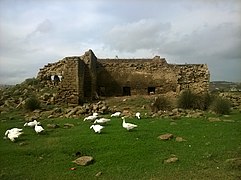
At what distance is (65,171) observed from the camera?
7789 millimetres

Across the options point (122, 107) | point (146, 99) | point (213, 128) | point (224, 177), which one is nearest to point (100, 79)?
point (146, 99)

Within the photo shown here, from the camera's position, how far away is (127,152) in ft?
28.9

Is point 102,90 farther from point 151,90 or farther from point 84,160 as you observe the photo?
point 84,160

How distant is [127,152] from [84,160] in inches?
47.7

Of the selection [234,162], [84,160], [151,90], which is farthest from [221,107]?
[151,90]

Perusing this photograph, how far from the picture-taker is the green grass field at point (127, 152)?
295 inches

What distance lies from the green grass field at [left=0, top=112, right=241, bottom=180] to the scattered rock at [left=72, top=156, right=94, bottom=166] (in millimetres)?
131

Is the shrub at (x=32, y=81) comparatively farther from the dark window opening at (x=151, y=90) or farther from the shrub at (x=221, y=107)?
the shrub at (x=221, y=107)

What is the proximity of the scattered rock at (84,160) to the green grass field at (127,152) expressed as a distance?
0.13m

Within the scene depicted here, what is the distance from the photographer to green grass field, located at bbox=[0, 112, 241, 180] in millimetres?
7500

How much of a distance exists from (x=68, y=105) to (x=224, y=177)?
14077 mm

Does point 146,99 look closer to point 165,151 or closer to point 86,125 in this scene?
point 86,125

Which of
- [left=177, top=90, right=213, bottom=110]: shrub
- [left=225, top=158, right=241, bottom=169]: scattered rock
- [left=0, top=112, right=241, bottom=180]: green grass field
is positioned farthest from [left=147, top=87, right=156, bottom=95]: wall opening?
[left=225, top=158, right=241, bottom=169]: scattered rock

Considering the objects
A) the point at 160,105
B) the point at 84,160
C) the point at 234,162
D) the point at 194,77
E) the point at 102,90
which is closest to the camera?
the point at 234,162
